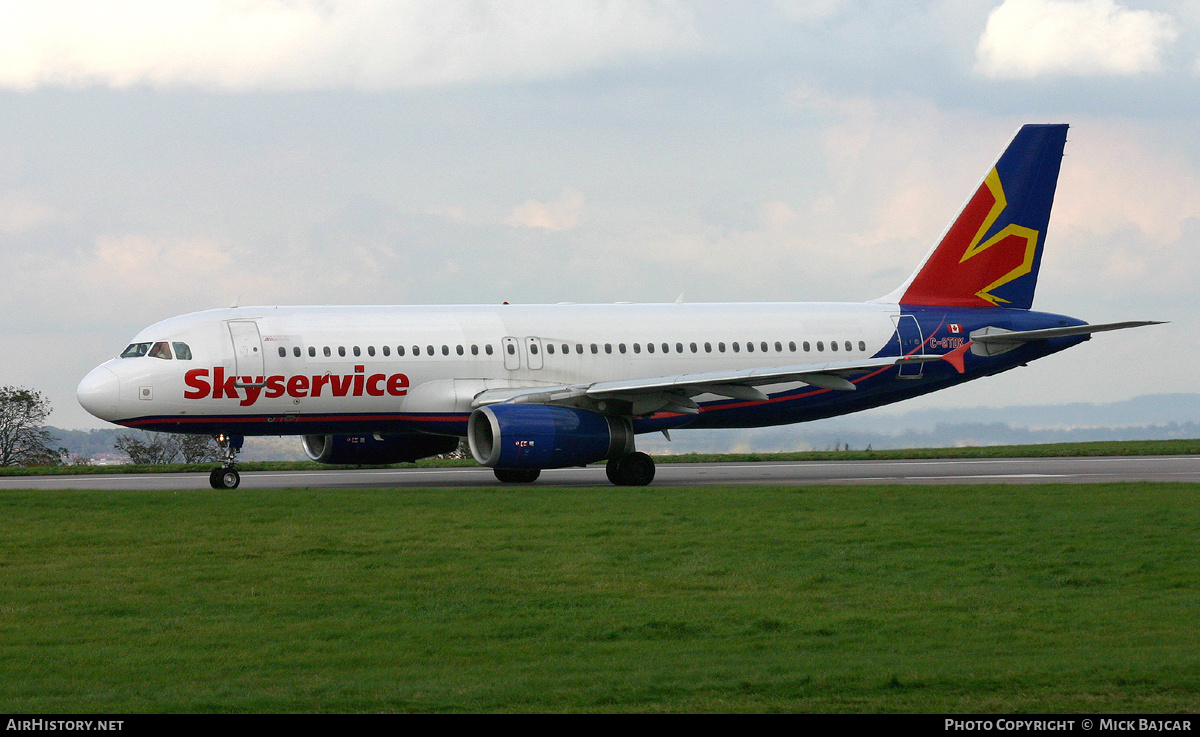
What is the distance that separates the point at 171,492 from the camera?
81.0 feet

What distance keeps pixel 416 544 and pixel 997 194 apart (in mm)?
22996

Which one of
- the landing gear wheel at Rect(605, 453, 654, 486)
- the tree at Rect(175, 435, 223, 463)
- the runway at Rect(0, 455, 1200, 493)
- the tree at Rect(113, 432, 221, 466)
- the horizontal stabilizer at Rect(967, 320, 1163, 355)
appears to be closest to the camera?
the landing gear wheel at Rect(605, 453, 654, 486)

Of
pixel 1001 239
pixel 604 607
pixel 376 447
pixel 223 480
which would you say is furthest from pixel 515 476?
pixel 604 607

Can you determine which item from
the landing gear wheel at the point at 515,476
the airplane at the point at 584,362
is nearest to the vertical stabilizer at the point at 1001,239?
the airplane at the point at 584,362

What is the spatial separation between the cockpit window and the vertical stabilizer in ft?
59.7

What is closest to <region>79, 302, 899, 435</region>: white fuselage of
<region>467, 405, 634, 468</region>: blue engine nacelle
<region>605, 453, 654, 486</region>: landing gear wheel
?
<region>467, 405, 634, 468</region>: blue engine nacelle

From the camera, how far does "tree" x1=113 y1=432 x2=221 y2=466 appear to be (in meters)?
50.5

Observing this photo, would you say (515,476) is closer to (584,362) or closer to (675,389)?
Answer: (584,362)

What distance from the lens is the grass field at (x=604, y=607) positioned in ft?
31.3

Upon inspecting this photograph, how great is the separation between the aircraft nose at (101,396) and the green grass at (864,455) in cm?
920

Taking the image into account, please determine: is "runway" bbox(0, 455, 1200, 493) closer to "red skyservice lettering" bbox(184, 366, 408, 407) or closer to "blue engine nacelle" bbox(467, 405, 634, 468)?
"blue engine nacelle" bbox(467, 405, 634, 468)

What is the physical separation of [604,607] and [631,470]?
16013 millimetres
